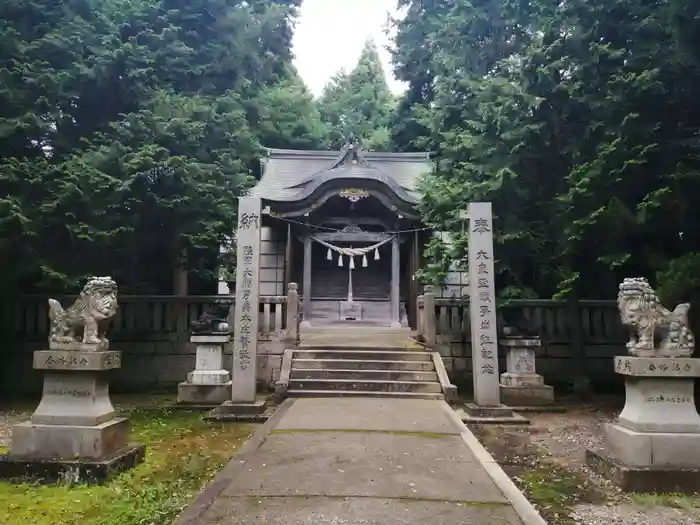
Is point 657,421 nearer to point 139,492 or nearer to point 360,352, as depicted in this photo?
point 139,492

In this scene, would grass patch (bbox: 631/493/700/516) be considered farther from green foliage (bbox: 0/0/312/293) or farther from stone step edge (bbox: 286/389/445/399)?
green foliage (bbox: 0/0/312/293)

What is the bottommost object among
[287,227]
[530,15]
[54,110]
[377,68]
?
[287,227]

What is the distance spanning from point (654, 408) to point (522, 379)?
4.64m

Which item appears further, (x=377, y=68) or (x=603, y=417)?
(x=377, y=68)

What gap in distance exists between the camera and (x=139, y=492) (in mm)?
5152

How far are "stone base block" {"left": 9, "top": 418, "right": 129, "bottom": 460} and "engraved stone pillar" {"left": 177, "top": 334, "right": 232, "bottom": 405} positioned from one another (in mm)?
4457

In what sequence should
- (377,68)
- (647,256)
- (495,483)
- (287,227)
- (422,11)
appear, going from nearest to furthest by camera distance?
(495,483)
(647,256)
(287,227)
(422,11)
(377,68)

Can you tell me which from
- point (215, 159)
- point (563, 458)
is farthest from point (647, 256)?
point (215, 159)

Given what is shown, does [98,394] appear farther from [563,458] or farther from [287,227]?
[287,227]

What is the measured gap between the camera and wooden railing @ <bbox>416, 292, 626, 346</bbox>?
11.6 m

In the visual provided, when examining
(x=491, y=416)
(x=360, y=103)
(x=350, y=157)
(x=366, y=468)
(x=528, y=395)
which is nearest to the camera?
(x=366, y=468)

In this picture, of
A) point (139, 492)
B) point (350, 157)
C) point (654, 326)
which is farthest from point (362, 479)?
point (350, 157)

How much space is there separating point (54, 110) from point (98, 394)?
7179 millimetres

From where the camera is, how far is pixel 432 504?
457 cm
